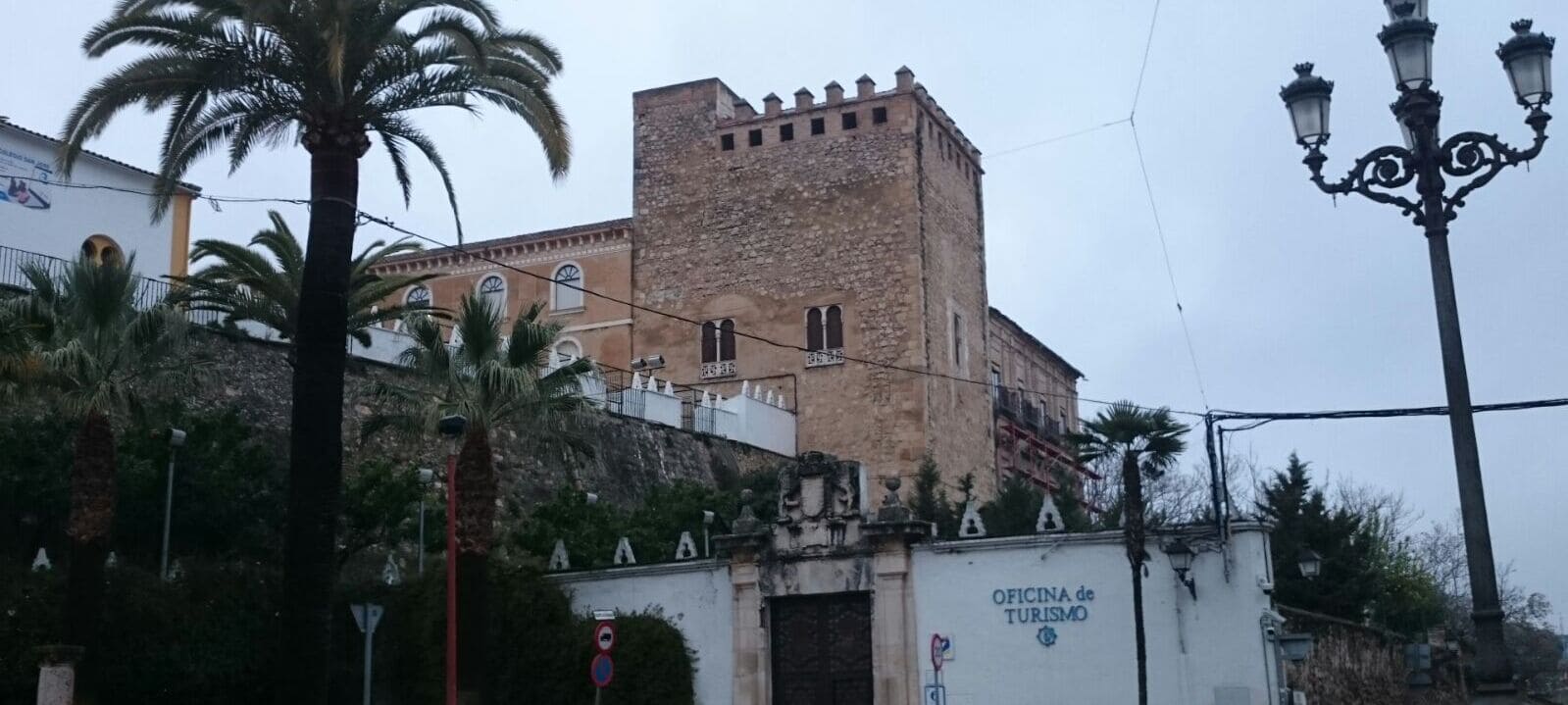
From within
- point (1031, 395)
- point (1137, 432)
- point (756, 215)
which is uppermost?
point (756, 215)

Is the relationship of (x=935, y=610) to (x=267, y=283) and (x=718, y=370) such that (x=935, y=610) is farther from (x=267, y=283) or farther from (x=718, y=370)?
(x=718, y=370)

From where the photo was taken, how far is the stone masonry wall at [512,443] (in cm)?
2944

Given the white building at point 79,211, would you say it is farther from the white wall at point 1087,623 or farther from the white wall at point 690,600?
the white wall at point 1087,623

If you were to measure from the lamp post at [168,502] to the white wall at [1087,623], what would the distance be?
1035 cm

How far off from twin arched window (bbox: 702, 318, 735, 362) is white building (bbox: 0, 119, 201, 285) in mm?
16340

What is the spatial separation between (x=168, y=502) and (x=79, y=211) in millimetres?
11716

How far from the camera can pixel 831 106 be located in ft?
153

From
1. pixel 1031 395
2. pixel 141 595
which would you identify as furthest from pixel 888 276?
pixel 141 595

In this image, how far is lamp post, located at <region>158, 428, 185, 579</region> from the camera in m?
22.1

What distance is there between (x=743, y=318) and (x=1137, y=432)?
87.2ft

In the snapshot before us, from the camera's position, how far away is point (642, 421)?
128ft

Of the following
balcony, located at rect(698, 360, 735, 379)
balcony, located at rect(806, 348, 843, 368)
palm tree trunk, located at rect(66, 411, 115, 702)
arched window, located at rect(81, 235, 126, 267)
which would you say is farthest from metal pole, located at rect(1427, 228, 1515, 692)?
balcony, located at rect(698, 360, 735, 379)

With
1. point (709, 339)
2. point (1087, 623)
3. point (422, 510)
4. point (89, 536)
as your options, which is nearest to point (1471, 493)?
point (1087, 623)

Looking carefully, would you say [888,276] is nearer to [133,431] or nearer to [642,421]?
[642,421]
